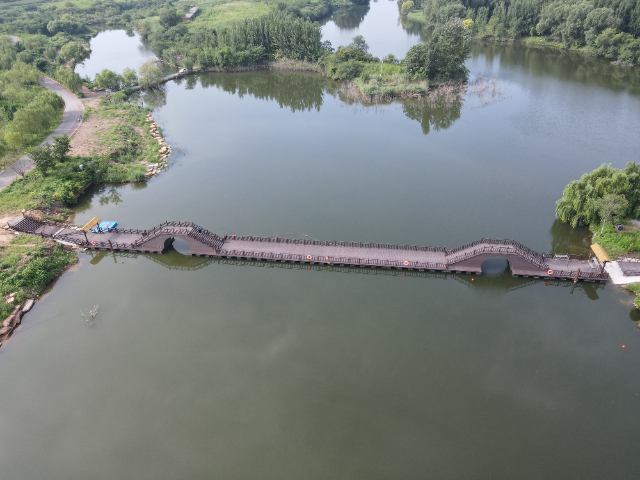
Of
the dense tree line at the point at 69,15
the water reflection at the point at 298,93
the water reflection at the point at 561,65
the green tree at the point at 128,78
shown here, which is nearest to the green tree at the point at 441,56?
the water reflection at the point at 298,93

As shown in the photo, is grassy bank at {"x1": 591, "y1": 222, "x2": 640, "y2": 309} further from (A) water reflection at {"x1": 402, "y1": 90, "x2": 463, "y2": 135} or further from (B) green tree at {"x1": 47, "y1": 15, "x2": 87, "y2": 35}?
(B) green tree at {"x1": 47, "y1": 15, "x2": 87, "y2": 35}

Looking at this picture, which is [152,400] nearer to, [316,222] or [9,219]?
[316,222]

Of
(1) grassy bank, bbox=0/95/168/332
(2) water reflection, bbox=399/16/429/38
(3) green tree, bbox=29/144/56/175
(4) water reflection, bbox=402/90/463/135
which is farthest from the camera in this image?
(2) water reflection, bbox=399/16/429/38

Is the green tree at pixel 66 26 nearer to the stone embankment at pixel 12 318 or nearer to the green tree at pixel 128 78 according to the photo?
the green tree at pixel 128 78

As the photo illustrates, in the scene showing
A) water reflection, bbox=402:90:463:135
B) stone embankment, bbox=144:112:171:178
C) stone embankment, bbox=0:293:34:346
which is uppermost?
stone embankment, bbox=144:112:171:178

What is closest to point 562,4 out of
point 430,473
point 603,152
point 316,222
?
point 603,152

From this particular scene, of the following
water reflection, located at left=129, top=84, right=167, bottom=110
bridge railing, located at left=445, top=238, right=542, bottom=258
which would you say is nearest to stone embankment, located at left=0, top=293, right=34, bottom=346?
bridge railing, located at left=445, top=238, right=542, bottom=258

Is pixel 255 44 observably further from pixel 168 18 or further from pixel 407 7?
pixel 407 7
